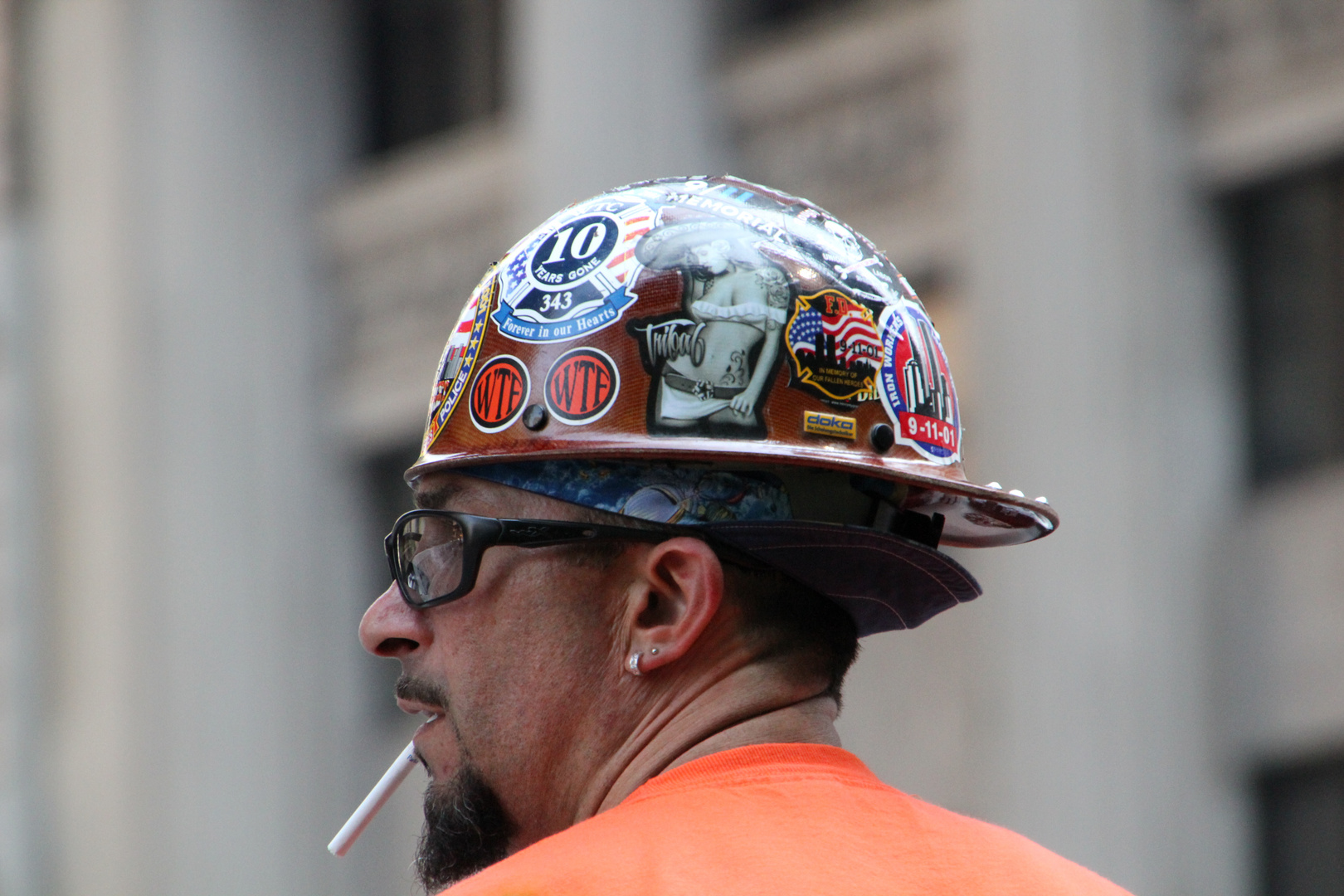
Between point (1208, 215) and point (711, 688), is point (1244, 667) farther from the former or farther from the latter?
point (711, 688)

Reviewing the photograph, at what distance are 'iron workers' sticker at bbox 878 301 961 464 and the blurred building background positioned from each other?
22.8ft

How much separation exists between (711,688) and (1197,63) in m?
8.23

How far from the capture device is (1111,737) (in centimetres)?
902

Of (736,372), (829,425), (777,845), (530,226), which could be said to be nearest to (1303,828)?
(530,226)

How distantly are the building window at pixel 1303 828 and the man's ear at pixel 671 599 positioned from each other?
302 inches

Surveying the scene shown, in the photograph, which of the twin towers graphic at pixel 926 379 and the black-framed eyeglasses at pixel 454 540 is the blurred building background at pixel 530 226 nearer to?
the twin towers graphic at pixel 926 379

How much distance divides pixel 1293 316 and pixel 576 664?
8.06 meters

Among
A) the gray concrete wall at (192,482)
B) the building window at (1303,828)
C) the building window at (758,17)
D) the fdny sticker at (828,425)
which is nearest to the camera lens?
the fdny sticker at (828,425)

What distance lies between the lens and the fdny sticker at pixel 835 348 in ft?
7.49

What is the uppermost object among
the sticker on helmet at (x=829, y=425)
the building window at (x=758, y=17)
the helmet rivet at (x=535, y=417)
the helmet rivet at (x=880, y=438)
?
the building window at (x=758, y=17)

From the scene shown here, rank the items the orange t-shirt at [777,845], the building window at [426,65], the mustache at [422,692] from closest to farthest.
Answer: the orange t-shirt at [777,845], the mustache at [422,692], the building window at [426,65]

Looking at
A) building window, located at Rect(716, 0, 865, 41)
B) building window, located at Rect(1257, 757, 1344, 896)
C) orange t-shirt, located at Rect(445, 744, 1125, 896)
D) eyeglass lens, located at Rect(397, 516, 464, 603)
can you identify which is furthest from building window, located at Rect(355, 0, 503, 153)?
orange t-shirt, located at Rect(445, 744, 1125, 896)

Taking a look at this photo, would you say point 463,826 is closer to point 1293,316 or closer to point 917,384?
point 917,384

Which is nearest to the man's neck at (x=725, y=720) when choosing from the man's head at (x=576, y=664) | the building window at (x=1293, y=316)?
the man's head at (x=576, y=664)
